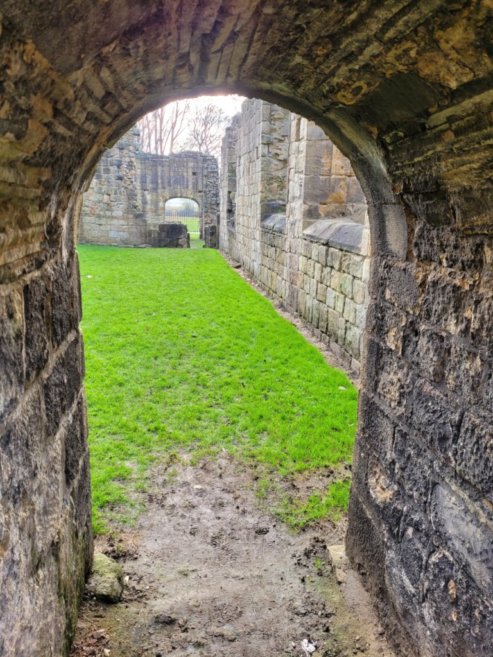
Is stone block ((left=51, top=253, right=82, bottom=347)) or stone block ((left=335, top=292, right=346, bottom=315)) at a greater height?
stone block ((left=51, top=253, right=82, bottom=347))

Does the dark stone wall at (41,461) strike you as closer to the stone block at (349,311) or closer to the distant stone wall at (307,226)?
the distant stone wall at (307,226)

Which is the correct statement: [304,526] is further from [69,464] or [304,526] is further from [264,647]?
[69,464]

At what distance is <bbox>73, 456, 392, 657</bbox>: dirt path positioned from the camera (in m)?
2.78

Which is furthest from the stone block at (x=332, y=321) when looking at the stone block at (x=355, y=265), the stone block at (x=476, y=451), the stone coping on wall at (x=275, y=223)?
the stone block at (x=476, y=451)

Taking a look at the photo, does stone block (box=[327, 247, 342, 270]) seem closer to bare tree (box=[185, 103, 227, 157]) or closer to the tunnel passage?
the tunnel passage

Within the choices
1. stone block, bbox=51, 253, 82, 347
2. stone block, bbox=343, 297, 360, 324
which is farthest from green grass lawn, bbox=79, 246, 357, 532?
stone block, bbox=51, 253, 82, 347

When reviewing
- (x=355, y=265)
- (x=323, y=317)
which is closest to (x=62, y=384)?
(x=355, y=265)

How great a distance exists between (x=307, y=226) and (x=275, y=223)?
228 cm

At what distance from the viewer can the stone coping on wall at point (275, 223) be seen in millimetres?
10672

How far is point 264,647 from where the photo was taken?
280 centimetres

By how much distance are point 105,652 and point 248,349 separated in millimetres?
5051

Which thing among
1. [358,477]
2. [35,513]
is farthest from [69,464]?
[358,477]

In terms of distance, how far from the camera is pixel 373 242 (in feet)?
9.79

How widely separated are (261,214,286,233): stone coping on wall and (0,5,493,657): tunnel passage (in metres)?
7.87
